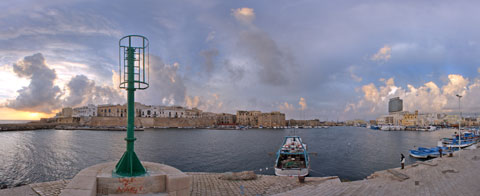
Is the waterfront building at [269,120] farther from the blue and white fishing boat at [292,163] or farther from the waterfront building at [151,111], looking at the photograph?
the blue and white fishing boat at [292,163]

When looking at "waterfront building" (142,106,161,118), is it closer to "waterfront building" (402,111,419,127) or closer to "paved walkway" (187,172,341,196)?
"paved walkway" (187,172,341,196)

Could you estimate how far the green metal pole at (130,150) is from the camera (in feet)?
29.1

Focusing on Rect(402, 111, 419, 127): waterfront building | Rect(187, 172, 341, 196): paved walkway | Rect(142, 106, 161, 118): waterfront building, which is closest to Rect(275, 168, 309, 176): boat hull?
Rect(187, 172, 341, 196): paved walkway

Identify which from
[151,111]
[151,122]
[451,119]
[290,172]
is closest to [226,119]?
[151,111]

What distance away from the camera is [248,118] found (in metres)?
161

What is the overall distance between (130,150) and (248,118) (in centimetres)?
15266

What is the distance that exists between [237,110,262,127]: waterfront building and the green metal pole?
149446mm

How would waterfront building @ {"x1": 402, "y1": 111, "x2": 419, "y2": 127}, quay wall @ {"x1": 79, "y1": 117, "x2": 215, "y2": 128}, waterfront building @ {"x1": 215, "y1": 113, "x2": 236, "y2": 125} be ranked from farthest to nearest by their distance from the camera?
waterfront building @ {"x1": 215, "y1": 113, "x2": 236, "y2": 125} → waterfront building @ {"x1": 402, "y1": 111, "x2": 419, "y2": 127} → quay wall @ {"x1": 79, "y1": 117, "x2": 215, "y2": 128}

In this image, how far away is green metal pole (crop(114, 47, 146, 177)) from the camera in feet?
29.1

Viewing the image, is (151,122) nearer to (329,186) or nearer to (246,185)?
(246,185)

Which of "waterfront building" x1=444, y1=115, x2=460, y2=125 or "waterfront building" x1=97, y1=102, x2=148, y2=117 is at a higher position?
"waterfront building" x1=97, y1=102, x2=148, y2=117

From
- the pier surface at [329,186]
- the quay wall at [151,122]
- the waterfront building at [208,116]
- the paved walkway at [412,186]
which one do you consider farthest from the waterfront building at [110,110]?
the paved walkway at [412,186]

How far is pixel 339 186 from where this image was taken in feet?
37.5

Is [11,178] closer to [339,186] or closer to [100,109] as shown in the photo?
[339,186]
